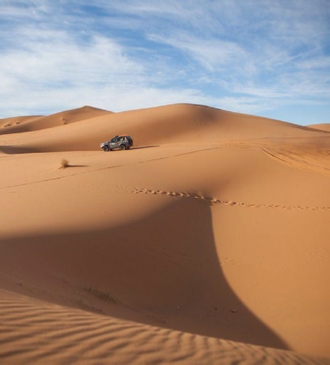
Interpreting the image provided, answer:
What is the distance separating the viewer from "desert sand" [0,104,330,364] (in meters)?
3.61

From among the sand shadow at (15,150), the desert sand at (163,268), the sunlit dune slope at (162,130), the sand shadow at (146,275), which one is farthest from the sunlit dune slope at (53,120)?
the sand shadow at (146,275)

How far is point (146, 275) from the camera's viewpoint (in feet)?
23.5

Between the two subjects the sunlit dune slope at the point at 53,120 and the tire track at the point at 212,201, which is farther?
the sunlit dune slope at the point at 53,120

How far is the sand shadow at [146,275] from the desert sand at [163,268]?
32 millimetres

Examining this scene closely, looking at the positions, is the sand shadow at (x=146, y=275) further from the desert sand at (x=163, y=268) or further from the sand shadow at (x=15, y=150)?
the sand shadow at (x=15, y=150)

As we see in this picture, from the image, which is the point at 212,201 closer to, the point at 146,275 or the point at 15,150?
the point at 146,275

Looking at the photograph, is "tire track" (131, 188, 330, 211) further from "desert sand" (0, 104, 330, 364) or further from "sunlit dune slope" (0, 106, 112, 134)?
"sunlit dune slope" (0, 106, 112, 134)

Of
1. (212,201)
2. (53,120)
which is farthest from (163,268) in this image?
(53,120)

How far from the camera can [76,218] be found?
889cm

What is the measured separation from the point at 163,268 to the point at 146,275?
0.53 meters

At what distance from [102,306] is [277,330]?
109 inches

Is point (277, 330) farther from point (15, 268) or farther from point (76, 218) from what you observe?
point (76, 218)

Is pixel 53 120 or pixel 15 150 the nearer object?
pixel 15 150

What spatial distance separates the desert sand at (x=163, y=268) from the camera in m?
3.61
